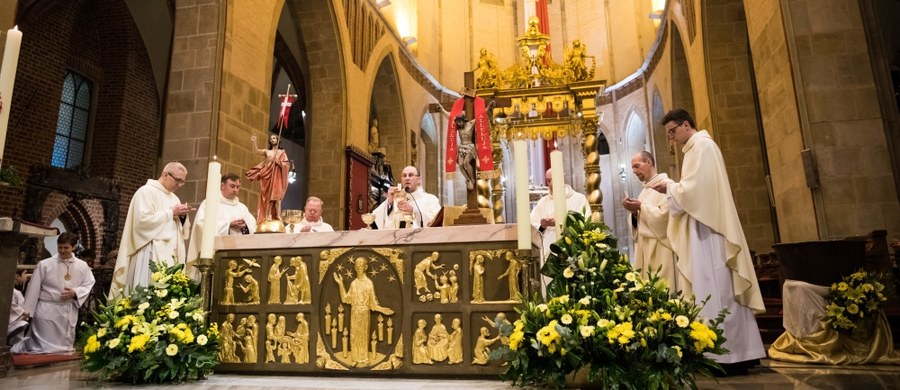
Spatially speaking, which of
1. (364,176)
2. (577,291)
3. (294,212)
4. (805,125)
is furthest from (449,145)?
(364,176)

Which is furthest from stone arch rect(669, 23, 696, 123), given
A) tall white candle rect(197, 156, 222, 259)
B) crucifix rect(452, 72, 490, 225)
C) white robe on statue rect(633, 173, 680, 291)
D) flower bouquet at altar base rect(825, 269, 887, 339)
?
tall white candle rect(197, 156, 222, 259)

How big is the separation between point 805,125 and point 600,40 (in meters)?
13.7

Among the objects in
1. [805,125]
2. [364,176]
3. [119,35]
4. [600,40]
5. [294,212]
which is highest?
[600,40]

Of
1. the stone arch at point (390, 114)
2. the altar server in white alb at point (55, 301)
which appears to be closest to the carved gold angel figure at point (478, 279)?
the altar server in white alb at point (55, 301)

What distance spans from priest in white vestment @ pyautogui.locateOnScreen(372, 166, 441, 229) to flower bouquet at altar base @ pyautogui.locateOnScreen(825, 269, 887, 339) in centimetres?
328

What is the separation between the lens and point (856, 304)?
424 centimetres

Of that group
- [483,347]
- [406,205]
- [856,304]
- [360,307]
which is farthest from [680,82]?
[360,307]

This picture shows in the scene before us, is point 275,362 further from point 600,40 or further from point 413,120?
point 600,40

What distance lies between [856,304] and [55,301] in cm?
796

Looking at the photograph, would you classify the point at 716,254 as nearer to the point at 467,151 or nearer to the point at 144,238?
→ the point at 467,151

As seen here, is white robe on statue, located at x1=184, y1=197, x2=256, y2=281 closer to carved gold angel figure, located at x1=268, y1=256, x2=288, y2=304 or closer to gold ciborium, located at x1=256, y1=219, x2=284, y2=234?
gold ciborium, located at x1=256, y1=219, x2=284, y2=234

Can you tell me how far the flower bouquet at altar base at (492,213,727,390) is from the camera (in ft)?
8.51

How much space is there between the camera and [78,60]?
13.0 metres

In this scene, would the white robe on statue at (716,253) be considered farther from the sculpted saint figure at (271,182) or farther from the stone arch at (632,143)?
the stone arch at (632,143)
